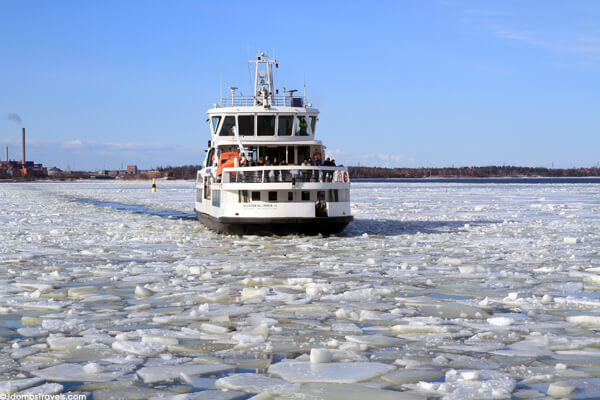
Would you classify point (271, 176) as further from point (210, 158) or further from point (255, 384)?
point (255, 384)

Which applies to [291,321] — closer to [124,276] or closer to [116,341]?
[116,341]

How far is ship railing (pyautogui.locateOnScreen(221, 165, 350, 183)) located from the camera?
20.3 m

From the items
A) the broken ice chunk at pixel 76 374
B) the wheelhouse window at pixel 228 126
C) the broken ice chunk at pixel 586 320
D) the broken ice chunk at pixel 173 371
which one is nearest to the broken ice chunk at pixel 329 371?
the broken ice chunk at pixel 173 371

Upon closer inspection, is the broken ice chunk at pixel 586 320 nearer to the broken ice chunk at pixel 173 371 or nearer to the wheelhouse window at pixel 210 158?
the broken ice chunk at pixel 173 371

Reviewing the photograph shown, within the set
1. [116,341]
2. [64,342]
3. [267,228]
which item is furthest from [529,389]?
[267,228]

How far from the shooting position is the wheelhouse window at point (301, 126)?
24.6m

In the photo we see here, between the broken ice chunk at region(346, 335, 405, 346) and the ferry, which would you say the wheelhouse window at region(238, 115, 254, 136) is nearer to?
the ferry

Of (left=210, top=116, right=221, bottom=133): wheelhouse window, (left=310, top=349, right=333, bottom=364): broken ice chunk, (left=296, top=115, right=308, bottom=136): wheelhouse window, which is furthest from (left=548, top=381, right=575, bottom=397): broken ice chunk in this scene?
(left=210, top=116, right=221, bottom=133): wheelhouse window

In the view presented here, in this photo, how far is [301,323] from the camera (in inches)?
322

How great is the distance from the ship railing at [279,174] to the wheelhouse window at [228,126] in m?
3.73

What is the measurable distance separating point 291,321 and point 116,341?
7.21 ft

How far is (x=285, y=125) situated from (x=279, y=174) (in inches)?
178

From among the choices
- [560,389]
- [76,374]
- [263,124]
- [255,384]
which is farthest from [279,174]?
[560,389]

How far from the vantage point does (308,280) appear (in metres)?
11.4
